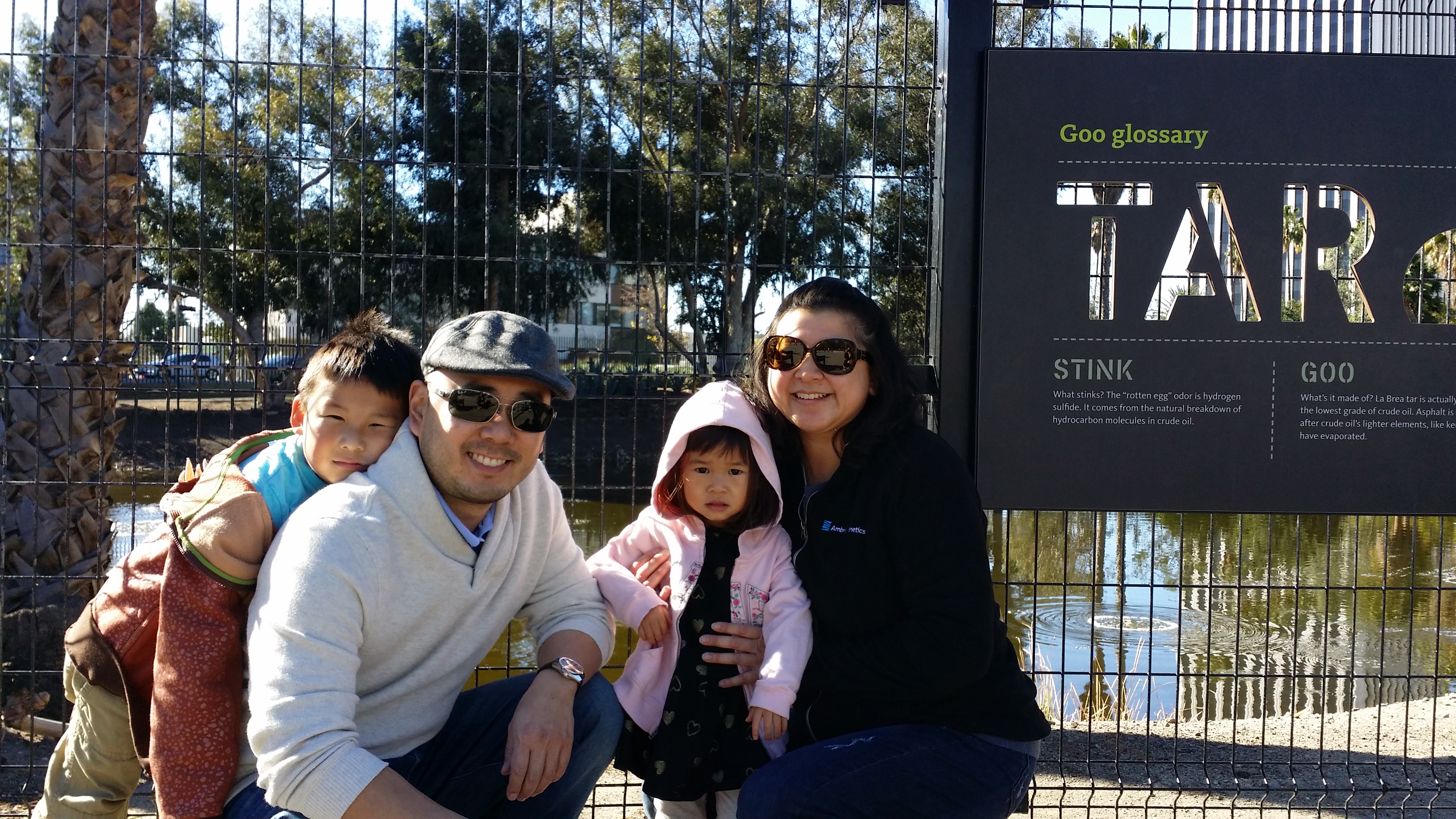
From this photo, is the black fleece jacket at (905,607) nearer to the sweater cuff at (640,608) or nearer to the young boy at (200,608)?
the sweater cuff at (640,608)

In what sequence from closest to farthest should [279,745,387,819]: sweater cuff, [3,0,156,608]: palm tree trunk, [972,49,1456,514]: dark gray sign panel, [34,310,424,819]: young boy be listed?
1. [279,745,387,819]: sweater cuff
2. [34,310,424,819]: young boy
3. [972,49,1456,514]: dark gray sign panel
4. [3,0,156,608]: palm tree trunk

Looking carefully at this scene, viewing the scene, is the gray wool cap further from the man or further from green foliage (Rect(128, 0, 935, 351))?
green foliage (Rect(128, 0, 935, 351))

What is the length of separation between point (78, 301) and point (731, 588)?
3810 mm

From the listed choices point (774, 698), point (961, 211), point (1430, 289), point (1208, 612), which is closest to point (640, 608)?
point (774, 698)

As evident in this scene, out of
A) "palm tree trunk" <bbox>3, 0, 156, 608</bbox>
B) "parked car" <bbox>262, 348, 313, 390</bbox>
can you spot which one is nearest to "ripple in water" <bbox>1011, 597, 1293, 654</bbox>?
"parked car" <bbox>262, 348, 313, 390</bbox>

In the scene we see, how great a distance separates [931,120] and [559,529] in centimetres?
210

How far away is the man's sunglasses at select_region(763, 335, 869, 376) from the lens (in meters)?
2.73

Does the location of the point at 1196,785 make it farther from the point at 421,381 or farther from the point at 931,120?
the point at 421,381

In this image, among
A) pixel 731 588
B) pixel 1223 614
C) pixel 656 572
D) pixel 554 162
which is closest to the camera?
pixel 731 588

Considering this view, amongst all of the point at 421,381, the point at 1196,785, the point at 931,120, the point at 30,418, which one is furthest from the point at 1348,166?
the point at 30,418

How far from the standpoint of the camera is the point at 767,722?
2.61 meters

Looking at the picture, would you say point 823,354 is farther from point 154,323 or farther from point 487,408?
point 154,323

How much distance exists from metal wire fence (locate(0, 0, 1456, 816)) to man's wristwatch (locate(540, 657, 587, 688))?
2.78ft

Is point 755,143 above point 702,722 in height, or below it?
above
